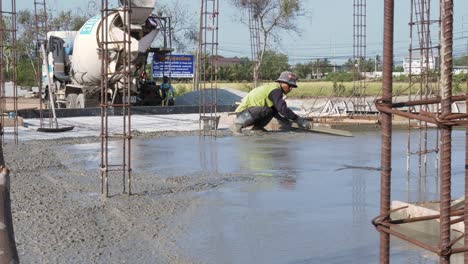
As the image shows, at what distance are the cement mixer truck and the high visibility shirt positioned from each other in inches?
129

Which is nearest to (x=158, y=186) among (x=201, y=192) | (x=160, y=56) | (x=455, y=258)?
(x=201, y=192)

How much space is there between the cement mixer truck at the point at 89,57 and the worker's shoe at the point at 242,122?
337 cm

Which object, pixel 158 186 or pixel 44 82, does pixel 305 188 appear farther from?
pixel 44 82

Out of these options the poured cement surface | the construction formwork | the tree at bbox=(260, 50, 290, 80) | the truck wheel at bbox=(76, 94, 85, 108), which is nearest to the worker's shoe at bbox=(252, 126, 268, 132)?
the poured cement surface

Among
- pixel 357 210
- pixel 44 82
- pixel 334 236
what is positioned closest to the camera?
pixel 334 236

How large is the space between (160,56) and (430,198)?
640 inches

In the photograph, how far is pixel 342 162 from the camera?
9.96m

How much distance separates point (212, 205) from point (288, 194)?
96 cm

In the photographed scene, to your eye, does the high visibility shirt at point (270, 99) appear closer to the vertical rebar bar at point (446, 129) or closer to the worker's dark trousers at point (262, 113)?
the worker's dark trousers at point (262, 113)

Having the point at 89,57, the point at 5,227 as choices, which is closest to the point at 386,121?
the point at 5,227

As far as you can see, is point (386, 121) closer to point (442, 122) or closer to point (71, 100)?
point (442, 122)

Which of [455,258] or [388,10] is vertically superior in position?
[388,10]

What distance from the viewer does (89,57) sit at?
20.5 metres

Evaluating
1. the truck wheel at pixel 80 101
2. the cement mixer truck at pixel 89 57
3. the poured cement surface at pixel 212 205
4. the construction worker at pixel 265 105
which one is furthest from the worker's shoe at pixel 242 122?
the truck wheel at pixel 80 101
